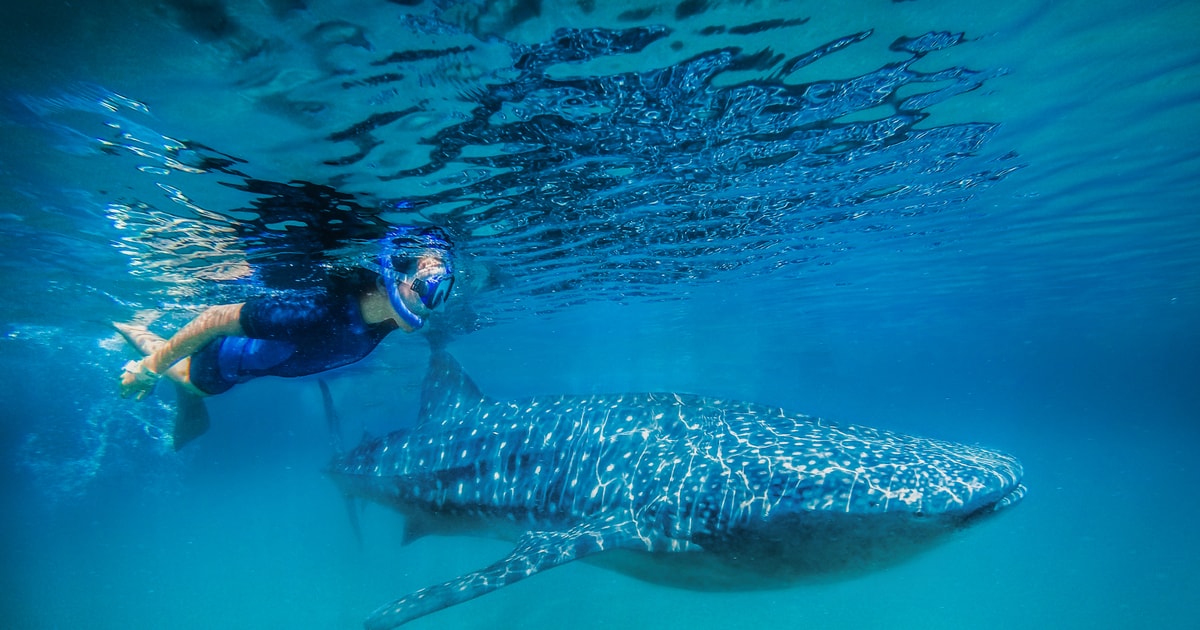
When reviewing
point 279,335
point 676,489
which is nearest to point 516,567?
point 676,489

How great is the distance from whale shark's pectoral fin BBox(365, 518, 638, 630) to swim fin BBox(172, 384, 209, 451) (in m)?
5.58

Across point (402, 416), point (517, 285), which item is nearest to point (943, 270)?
point (517, 285)

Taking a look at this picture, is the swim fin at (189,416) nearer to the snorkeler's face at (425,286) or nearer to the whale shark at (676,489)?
the whale shark at (676,489)

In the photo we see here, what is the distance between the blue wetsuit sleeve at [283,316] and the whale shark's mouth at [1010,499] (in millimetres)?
7357

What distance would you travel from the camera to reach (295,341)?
23.4 feet

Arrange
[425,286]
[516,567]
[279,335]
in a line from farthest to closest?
[279,335], [425,286], [516,567]

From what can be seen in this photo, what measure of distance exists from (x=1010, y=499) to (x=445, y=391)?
287 inches

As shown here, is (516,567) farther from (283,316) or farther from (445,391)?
(283,316)

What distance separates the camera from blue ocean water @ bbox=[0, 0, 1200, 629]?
5.59 m

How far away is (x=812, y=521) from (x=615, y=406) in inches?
123

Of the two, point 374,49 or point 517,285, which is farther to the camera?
point 517,285

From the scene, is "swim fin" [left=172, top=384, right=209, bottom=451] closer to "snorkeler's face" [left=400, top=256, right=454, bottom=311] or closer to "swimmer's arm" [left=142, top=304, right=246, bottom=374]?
"swimmer's arm" [left=142, top=304, right=246, bottom=374]

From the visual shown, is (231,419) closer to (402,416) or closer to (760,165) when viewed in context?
(402,416)

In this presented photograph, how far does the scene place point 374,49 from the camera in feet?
17.8
